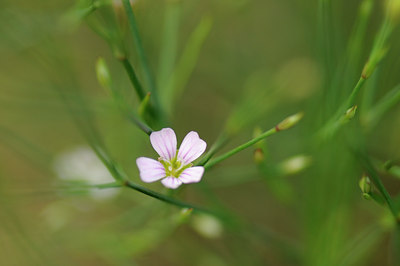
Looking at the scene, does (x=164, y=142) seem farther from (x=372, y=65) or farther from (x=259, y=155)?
(x=372, y=65)

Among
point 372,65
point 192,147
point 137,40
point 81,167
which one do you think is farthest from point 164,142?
point 81,167

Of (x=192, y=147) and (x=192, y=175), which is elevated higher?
(x=192, y=147)

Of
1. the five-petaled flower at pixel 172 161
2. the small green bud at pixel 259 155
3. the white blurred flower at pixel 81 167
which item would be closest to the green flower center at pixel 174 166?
the five-petaled flower at pixel 172 161

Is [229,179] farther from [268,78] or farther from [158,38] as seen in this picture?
[158,38]

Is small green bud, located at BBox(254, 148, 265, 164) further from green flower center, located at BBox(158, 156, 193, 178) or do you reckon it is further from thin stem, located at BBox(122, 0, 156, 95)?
thin stem, located at BBox(122, 0, 156, 95)

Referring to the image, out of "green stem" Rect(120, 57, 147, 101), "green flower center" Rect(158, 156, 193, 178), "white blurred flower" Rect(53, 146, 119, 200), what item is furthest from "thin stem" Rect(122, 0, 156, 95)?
"white blurred flower" Rect(53, 146, 119, 200)
